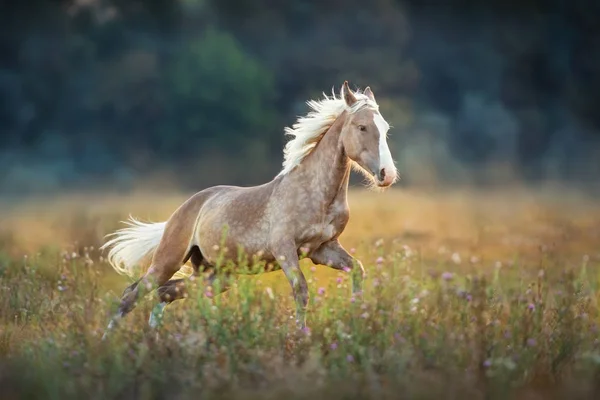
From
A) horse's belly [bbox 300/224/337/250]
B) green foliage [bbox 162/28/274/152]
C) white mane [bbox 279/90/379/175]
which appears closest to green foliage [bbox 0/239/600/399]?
horse's belly [bbox 300/224/337/250]

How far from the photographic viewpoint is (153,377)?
5340 mm

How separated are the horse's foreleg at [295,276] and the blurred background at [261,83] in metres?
25.3

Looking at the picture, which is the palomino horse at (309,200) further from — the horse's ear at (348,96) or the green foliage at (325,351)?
the green foliage at (325,351)

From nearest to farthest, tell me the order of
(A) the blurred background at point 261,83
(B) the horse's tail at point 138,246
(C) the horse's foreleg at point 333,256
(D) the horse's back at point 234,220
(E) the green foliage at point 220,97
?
(C) the horse's foreleg at point 333,256
(D) the horse's back at point 234,220
(B) the horse's tail at point 138,246
(A) the blurred background at point 261,83
(E) the green foliage at point 220,97

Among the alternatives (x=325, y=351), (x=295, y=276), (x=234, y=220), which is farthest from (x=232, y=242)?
(x=325, y=351)

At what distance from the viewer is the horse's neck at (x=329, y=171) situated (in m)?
7.48

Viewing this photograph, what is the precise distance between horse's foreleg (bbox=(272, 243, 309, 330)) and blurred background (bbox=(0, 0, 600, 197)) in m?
25.3

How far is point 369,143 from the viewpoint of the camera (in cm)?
717

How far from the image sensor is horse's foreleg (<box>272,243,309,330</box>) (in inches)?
273

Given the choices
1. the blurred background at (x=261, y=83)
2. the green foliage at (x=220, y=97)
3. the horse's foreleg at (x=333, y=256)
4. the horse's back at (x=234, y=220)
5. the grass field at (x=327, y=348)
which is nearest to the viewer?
the grass field at (x=327, y=348)

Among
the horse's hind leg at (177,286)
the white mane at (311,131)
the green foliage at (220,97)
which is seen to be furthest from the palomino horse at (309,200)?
the green foliage at (220,97)

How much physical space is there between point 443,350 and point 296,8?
38951mm

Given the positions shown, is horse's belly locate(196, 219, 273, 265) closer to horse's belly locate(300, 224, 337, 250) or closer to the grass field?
horse's belly locate(300, 224, 337, 250)

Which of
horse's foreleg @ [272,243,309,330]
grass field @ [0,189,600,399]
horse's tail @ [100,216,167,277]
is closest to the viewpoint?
grass field @ [0,189,600,399]
